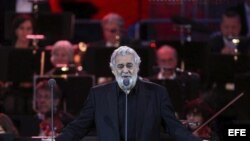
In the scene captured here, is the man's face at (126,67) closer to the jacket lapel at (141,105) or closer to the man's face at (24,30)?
the jacket lapel at (141,105)

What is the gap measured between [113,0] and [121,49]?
7.30 meters

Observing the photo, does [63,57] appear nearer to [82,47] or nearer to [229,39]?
[82,47]

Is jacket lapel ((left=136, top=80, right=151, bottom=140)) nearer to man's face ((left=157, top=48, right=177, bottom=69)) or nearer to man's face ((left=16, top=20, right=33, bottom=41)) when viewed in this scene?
man's face ((left=157, top=48, right=177, bottom=69))

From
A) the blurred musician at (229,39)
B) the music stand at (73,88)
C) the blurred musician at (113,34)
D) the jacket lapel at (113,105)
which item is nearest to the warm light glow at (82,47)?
the blurred musician at (113,34)

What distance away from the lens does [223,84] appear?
13.1 m

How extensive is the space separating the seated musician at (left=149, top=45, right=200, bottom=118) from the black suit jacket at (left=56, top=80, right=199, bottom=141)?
3316 millimetres

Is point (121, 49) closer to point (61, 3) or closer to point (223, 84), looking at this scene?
point (223, 84)

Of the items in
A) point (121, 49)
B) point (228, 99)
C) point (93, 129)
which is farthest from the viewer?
point (228, 99)

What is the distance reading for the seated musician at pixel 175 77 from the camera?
12031 mm

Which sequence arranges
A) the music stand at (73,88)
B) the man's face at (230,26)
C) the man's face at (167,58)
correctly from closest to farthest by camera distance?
the music stand at (73,88) < the man's face at (167,58) < the man's face at (230,26)

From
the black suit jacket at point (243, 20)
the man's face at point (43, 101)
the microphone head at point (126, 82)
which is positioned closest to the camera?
the microphone head at point (126, 82)

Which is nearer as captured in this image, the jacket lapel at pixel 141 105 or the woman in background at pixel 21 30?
the jacket lapel at pixel 141 105

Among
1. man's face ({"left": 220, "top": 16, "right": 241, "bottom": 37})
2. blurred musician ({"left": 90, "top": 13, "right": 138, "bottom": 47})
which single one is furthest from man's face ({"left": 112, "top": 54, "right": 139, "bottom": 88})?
man's face ({"left": 220, "top": 16, "right": 241, "bottom": 37})

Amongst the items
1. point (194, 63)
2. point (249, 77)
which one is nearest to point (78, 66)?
point (194, 63)
